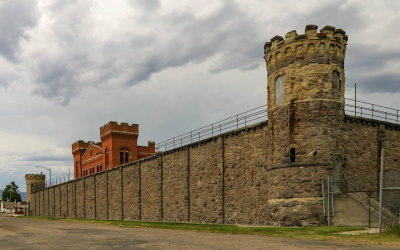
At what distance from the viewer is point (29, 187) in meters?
99.8

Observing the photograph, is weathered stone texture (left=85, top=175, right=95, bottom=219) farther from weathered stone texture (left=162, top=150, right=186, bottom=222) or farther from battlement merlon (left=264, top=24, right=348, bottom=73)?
battlement merlon (left=264, top=24, right=348, bottom=73)

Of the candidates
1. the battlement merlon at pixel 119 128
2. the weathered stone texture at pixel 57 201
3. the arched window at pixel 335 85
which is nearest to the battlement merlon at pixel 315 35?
the arched window at pixel 335 85

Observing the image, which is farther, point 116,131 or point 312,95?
point 116,131

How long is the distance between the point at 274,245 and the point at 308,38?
15.2 m

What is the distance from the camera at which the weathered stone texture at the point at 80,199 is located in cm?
6181

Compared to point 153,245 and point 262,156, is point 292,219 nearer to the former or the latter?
point 262,156

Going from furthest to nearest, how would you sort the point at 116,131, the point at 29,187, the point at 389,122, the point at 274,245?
the point at 29,187
the point at 116,131
the point at 389,122
the point at 274,245

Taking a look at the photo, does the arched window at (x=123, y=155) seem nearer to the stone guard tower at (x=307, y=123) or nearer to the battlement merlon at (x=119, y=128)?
the battlement merlon at (x=119, y=128)

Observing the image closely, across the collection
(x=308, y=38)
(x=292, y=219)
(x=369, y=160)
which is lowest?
(x=292, y=219)

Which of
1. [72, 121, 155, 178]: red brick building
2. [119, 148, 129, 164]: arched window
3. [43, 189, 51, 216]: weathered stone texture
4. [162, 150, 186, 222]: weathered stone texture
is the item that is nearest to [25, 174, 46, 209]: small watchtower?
[43, 189, 51, 216]: weathered stone texture

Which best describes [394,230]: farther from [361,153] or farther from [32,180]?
[32,180]

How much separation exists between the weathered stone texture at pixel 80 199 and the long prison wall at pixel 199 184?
889 centimetres

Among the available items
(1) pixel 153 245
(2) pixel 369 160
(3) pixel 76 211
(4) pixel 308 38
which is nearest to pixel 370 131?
(2) pixel 369 160

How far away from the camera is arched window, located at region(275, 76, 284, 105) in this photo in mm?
26156
